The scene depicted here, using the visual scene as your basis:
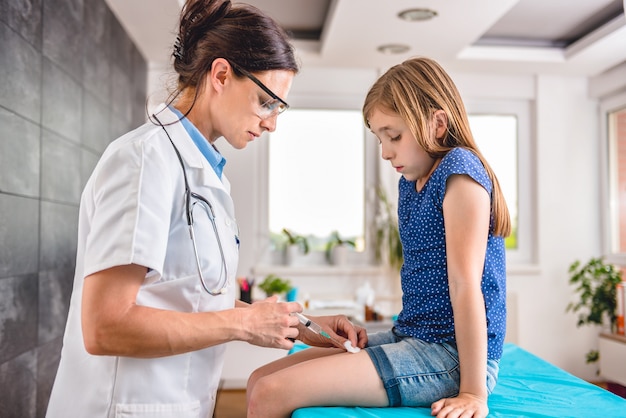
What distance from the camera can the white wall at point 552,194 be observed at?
429 centimetres

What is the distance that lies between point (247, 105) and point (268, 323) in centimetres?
46

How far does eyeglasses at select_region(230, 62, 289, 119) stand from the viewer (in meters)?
1.21

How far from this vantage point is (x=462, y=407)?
120 centimetres

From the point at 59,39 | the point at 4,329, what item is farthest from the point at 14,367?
the point at 59,39

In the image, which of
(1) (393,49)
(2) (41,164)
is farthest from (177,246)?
(1) (393,49)

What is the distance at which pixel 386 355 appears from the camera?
1.31 m

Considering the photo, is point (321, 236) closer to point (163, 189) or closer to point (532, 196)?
point (532, 196)

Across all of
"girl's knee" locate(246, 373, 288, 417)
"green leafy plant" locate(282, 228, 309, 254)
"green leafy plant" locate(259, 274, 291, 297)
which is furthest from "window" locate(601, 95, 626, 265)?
"girl's knee" locate(246, 373, 288, 417)

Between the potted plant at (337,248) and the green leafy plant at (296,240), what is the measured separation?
0.59ft

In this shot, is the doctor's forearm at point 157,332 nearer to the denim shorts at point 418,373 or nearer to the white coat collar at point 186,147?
the white coat collar at point 186,147

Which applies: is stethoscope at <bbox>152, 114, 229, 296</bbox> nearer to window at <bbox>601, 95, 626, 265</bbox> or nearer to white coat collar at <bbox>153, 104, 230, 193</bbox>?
white coat collar at <bbox>153, 104, 230, 193</bbox>

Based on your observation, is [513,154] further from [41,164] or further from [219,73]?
[219,73]

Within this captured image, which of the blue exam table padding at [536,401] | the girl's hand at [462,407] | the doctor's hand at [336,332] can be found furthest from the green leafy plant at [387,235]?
the girl's hand at [462,407]

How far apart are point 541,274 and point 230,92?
369 centimetres
